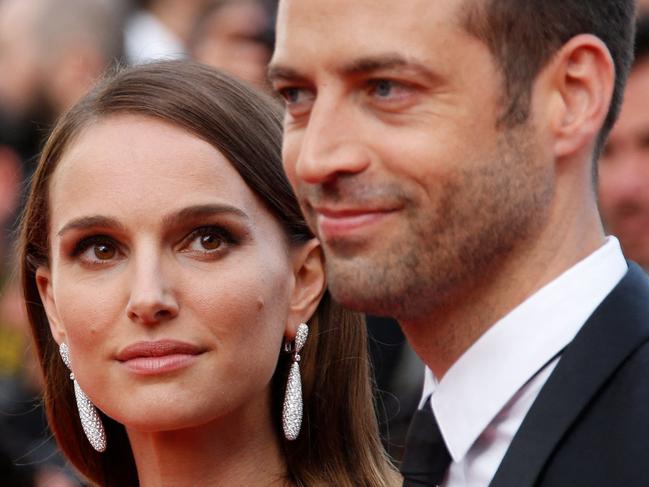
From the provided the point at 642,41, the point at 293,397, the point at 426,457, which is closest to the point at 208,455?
the point at 293,397

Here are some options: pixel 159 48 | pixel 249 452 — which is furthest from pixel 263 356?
pixel 159 48

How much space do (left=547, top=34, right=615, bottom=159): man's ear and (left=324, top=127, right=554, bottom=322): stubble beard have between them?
7 centimetres

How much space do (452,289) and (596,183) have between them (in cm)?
38

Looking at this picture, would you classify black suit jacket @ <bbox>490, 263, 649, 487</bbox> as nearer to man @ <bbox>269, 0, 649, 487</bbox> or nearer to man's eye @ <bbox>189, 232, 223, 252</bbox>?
man @ <bbox>269, 0, 649, 487</bbox>

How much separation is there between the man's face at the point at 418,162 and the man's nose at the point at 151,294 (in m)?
0.72

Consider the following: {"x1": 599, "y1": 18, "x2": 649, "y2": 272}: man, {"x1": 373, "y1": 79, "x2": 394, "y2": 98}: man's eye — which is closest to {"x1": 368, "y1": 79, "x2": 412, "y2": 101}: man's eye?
{"x1": 373, "y1": 79, "x2": 394, "y2": 98}: man's eye

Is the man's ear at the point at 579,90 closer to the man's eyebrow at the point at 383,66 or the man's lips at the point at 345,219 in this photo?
the man's eyebrow at the point at 383,66

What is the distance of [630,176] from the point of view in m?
4.80

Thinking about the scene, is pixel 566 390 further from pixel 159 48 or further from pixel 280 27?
pixel 159 48

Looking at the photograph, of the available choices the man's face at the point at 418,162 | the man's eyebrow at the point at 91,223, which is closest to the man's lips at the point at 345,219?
the man's face at the point at 418,162

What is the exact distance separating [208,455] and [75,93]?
9.73ft

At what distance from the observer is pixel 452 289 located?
273 cm

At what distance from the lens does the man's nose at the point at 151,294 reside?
3.34 m

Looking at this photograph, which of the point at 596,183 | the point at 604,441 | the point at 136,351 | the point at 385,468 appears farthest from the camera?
the point at 385,468
